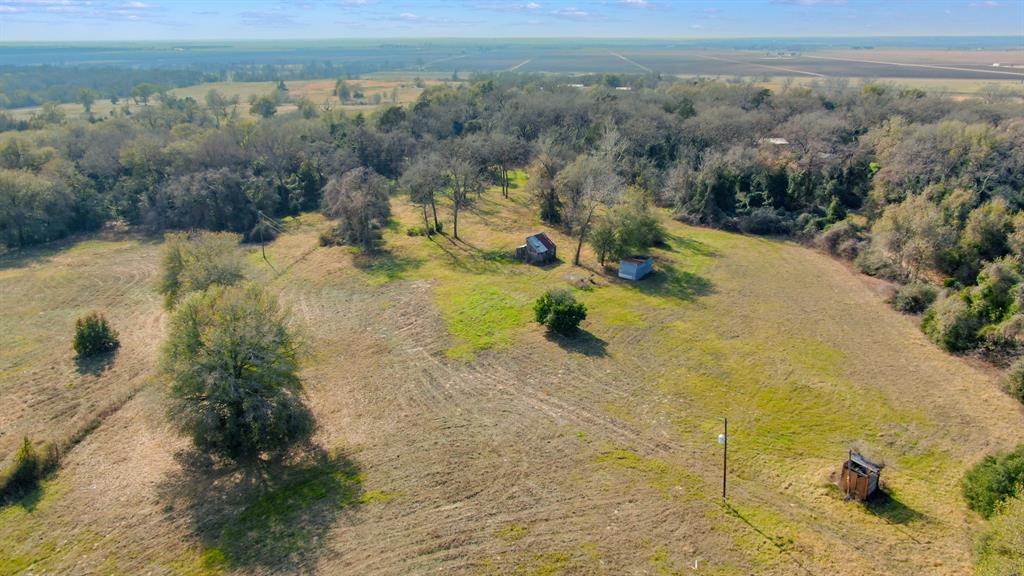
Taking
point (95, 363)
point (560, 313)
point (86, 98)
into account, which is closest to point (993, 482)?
point (560, 313)

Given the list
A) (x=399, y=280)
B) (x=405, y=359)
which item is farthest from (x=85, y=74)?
(x=405, y=359)

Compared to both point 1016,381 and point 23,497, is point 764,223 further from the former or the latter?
point 23,497

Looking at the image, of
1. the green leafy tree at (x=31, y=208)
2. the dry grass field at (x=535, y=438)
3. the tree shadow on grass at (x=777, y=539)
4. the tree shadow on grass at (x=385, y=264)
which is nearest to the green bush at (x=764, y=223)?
the dry grass field at (x=535, y=438)

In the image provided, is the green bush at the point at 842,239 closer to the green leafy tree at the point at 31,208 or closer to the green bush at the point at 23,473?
the green bush at the point at 23,473

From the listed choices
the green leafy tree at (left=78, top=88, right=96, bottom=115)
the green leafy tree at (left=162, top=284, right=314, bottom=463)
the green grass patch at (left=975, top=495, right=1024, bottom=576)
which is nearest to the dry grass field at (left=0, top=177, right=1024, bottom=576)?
the green grass patch at (left=975, top=495, right=1024, bottom=576)

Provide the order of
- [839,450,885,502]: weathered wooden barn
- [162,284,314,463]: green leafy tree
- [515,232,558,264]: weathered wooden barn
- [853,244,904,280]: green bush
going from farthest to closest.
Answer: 1. [515,232,558,264]: weathered wooden barn
2. [853,244,904,280]: green bush
3. [162,284,314,463]: green leafy tree
4. [839,450,885,502]: weathered wooden barn

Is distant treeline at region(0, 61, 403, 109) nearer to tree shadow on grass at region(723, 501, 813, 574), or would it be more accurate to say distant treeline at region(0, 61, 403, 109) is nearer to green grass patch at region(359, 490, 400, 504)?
green grass patch at region(359, 490, 400, 504)
